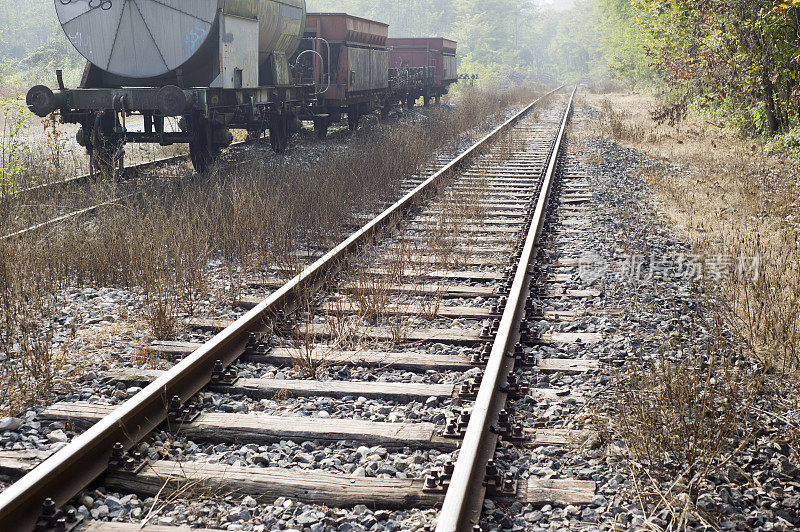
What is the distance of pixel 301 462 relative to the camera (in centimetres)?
344

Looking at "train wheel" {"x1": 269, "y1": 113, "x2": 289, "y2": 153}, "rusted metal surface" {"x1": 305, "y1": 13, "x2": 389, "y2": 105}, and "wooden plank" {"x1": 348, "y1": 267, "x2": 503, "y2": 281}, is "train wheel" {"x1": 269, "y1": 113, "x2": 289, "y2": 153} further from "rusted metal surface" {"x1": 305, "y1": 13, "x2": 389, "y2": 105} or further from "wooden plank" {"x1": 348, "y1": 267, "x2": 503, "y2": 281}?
"wooden plank" {"x1": 348, "y1": 267, "x2": 503, "y2": 281}

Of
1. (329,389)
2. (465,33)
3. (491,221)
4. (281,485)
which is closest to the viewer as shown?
(281,485)

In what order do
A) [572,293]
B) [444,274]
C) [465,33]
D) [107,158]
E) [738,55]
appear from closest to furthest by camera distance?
[572,293], [444,274], [107,158], [738,55], [465,33]

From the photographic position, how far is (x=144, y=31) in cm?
1067

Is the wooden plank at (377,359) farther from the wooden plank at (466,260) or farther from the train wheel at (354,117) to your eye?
the train wheel at (354,117)

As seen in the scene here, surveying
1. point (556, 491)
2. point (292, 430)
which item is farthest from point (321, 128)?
point (556, 491)

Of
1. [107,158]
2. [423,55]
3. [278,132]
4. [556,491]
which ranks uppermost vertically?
[423,55]

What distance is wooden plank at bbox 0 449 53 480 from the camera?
328 centimetres

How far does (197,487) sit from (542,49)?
6077 inches

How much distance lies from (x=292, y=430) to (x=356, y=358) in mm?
1051

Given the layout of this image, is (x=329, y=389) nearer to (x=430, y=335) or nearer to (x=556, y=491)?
(x=430, y=335)

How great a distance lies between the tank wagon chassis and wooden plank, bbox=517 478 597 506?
7862 millimetres

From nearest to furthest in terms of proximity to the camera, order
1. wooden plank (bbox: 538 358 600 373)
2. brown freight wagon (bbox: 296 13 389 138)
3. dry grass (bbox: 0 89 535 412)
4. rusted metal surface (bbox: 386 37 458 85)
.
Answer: wooden plank (bbox: 538 358 600 373), dry grass (bbox: 0 89 535 412), brown freight wagon (bbox: 296 13 389 138), rusted metal surface (bbox: 386 37 458 85)

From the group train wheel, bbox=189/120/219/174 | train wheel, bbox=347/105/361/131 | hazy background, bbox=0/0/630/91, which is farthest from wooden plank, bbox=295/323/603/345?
hazy background, bbox=0/0/630/91
